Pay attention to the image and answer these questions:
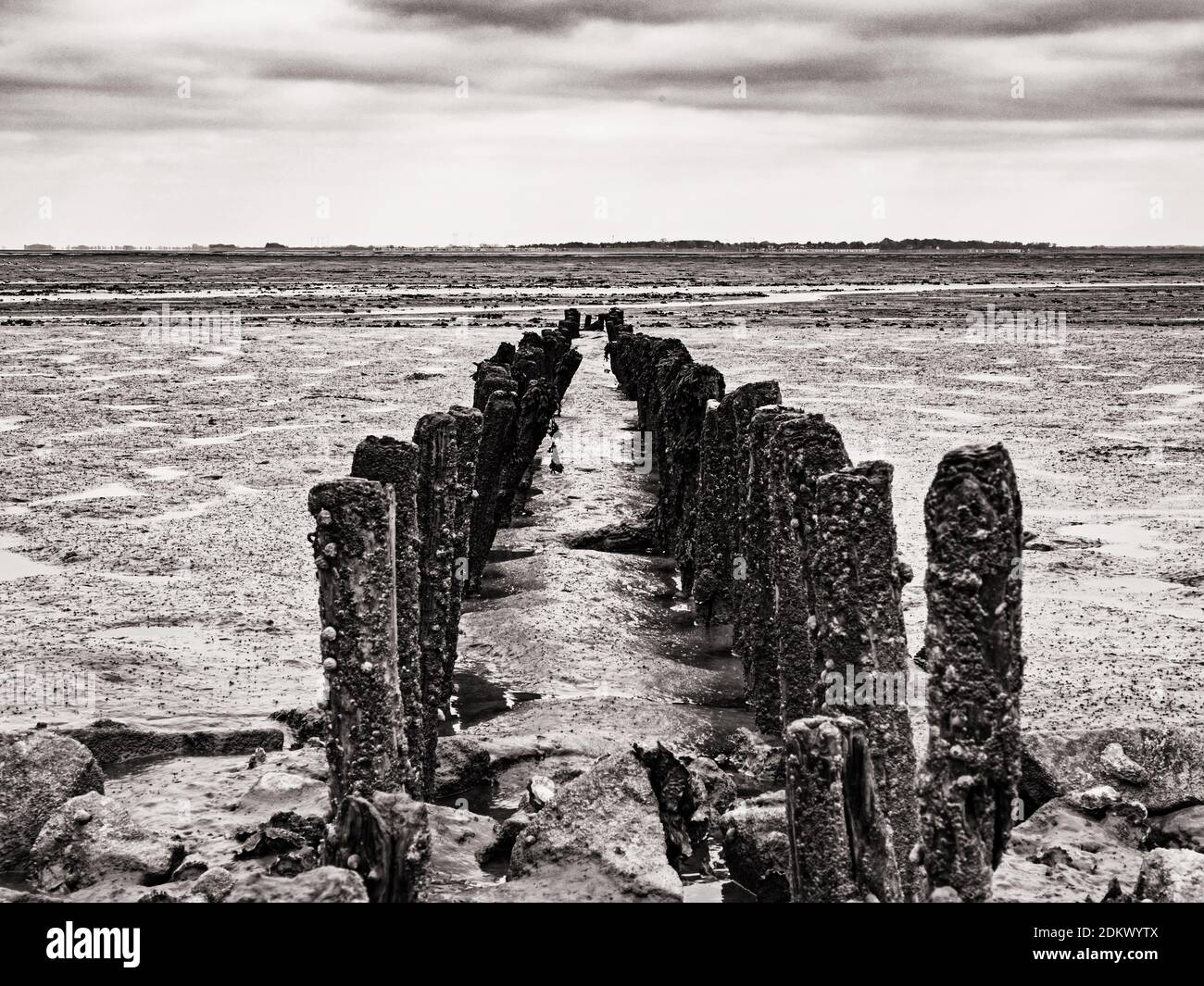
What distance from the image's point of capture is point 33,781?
6.27m

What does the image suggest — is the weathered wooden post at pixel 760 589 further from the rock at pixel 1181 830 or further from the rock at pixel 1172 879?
the rock at pixel 1172 879

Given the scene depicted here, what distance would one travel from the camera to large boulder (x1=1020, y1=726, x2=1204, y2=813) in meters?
6.52

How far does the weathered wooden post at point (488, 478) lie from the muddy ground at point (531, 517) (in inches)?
13.1

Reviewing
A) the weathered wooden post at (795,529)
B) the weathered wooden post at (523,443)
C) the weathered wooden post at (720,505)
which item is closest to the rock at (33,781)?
the weathered wooden post at (795,529)

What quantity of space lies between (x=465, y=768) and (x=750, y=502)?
8.00 ft

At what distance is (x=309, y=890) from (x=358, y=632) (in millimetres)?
1528

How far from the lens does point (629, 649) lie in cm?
966

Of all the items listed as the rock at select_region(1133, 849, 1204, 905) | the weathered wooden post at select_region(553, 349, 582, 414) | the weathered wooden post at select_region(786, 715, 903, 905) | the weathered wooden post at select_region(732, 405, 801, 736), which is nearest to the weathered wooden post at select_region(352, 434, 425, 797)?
the weathered wooden post at select_region(786, 715, 903, 905)

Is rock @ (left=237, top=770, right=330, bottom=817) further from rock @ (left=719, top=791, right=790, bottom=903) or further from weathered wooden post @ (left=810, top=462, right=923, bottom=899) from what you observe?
weathered wooden post @ (left=810, top=462, right=923, bottom=899)

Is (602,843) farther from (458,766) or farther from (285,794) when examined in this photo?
(285,794)

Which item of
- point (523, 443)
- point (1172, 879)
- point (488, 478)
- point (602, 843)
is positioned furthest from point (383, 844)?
point (523, 443)

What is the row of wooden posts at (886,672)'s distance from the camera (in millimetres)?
4273

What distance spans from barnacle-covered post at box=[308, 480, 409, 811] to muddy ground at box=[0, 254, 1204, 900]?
2375 millimetres
